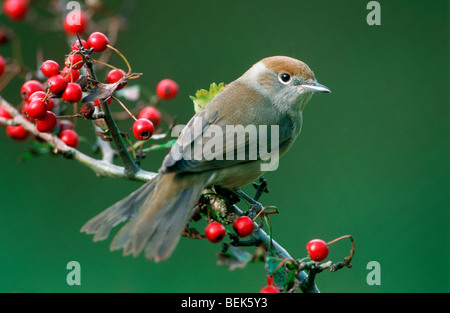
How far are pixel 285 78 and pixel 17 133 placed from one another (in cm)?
128

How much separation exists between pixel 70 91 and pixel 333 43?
3.01m

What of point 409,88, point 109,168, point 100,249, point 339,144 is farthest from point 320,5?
point 109,168

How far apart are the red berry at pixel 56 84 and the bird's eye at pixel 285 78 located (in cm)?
110

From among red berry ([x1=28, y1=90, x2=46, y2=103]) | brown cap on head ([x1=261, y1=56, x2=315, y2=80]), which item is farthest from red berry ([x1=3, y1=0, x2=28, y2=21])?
brown cap on head ([x1=261, y1=56, x2=315, y2=80])

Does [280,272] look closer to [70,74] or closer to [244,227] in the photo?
[244,227]

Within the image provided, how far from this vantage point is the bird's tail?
149 centimetres

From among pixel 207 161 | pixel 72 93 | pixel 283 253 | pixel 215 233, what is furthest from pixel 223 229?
pixel 72 93

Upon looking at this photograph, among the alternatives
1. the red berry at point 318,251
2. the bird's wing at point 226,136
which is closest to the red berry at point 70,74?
the bird's wing at point 226,136

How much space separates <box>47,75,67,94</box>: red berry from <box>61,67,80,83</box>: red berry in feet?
0.09

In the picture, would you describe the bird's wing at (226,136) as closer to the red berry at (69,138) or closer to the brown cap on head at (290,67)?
the brown cap on head at (290,67)

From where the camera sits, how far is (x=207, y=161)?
6.13ft

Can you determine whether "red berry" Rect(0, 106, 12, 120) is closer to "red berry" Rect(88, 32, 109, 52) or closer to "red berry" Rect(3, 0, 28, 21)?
"red berry" Rect(3, 0, 28, 21)

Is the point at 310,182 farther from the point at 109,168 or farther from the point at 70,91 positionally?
the point at 70,91

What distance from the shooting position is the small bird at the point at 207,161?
1.56 metres
